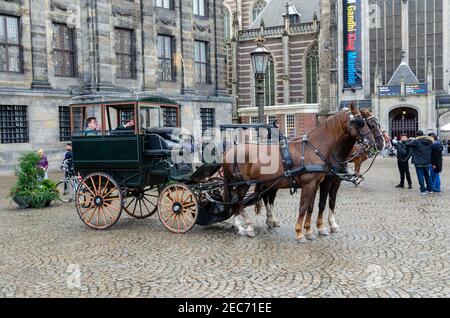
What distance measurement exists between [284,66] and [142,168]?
134 ft

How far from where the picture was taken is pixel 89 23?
931 inches

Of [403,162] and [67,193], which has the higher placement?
[403,162]

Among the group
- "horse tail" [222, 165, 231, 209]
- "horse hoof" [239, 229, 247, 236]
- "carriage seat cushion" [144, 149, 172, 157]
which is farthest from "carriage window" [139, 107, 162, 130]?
"horse hoof" [239, 229, 247, 236]

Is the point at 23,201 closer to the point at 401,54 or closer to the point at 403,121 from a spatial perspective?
the point at 403,121

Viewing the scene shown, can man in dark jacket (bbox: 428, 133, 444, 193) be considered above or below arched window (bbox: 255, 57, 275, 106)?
below

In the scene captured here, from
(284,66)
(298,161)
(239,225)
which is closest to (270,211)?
(239,225)

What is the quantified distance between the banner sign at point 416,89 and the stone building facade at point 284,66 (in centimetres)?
796

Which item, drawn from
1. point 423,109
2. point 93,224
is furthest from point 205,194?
point 423,109

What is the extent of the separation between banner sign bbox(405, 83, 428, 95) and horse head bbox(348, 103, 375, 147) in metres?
33.7

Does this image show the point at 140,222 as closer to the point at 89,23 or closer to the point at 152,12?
the point at 89,23

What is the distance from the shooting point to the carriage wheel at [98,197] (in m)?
9.20

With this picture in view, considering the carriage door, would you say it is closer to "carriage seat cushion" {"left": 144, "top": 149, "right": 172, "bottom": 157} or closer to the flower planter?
the flower planter

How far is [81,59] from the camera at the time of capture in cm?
2380

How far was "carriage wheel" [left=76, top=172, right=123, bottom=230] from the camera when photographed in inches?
362
